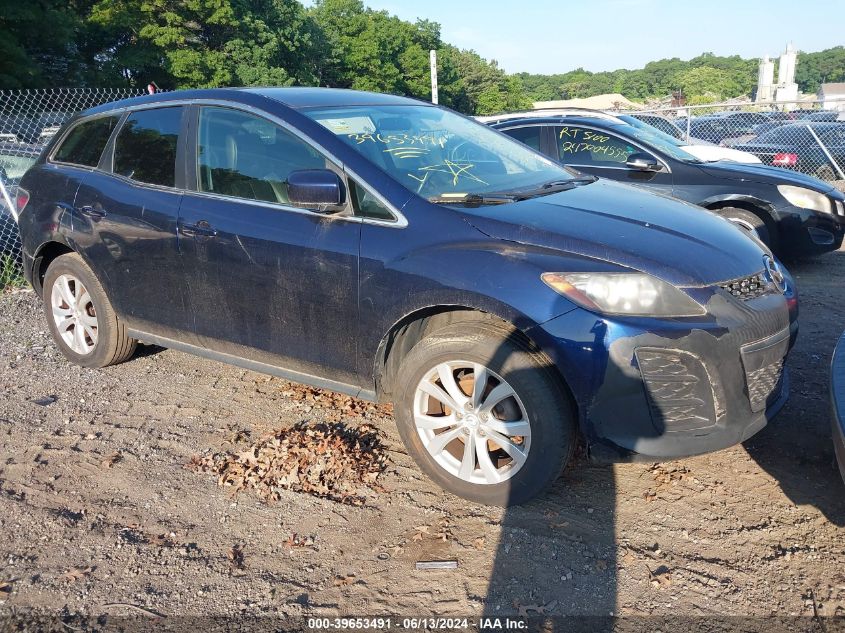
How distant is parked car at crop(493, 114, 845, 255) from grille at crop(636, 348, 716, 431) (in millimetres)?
4448

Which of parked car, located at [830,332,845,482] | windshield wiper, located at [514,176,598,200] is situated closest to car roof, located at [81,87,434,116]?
windshield wiper, located at [514,176,598,200]

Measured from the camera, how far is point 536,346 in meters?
3.05

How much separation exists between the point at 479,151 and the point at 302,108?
1022 mm

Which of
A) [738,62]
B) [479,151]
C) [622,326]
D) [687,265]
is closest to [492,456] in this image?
[622,326]

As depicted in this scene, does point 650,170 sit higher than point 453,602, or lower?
higher

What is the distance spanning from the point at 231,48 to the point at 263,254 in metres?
41.3

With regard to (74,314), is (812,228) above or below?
above

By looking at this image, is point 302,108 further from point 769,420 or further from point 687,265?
point 769,420

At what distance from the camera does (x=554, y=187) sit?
3928 millimetres

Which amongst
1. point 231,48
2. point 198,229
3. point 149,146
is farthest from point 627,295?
point 231,48

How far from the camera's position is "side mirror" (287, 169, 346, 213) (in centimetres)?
343

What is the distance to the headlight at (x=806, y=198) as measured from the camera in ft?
23.9

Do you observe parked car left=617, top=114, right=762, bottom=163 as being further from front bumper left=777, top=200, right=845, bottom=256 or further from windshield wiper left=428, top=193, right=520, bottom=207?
windshield wiper left=428, top=193, right=520, bottom=207

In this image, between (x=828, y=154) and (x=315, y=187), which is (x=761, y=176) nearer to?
(x=315, y=187)
